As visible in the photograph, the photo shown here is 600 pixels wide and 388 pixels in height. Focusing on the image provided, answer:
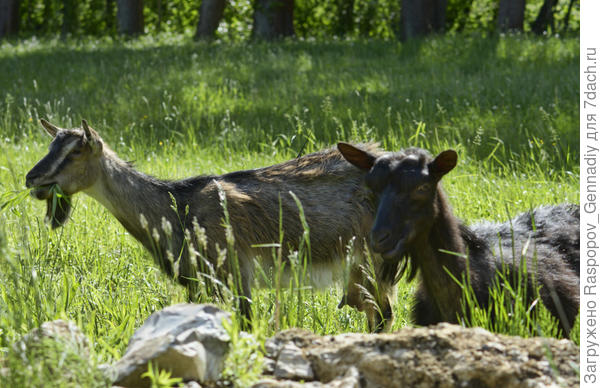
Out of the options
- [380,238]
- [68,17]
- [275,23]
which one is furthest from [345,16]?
[380,238]

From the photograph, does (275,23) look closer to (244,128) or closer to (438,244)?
(244,128)

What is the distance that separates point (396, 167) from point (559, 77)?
9862 mm

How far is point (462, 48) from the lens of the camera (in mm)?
16141

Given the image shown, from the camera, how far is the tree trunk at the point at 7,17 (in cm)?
A: 2791

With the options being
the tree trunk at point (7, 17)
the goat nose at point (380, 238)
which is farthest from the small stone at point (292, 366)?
the tree trunk at point (7, 17)

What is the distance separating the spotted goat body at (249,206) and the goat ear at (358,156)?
0.85 metres

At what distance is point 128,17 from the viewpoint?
25547 mm

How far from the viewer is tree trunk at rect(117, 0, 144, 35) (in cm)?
2541

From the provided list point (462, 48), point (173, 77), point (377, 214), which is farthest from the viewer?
point (462, 48)

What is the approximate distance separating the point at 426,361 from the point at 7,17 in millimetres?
28254

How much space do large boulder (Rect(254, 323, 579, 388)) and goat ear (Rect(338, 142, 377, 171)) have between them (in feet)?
5.23

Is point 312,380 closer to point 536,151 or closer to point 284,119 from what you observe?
point 536,151

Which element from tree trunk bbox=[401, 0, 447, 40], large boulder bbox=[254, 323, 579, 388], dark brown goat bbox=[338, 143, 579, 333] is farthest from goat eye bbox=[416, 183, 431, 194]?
tree trunk bbox=[401, 0, 447, 40]

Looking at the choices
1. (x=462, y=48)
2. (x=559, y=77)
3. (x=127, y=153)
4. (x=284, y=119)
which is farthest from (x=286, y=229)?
(x=462, y=48)
